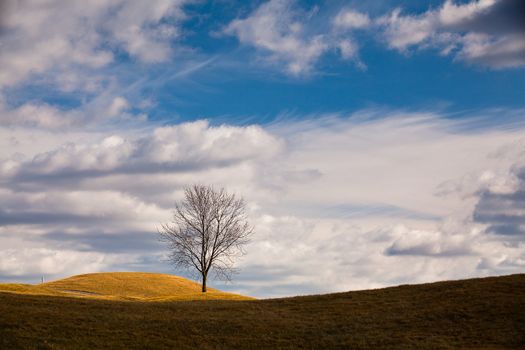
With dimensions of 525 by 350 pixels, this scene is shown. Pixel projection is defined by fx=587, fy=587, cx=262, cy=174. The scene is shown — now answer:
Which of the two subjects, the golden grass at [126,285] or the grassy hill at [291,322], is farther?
the golden grass at [126,285]

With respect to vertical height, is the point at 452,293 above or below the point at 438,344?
above

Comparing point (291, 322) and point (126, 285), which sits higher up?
point (126, 285)

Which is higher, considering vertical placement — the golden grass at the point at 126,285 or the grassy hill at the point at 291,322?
the golden grass at the point at 126,285

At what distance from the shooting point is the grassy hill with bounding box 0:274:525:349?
3541cm

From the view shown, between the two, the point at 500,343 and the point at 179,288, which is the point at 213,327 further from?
the point at 179,288

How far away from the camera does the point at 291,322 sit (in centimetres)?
4153

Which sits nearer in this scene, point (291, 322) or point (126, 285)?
point (291, 322)

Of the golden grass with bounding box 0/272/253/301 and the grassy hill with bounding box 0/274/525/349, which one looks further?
the golden grass with bounding box 0/272/253/301

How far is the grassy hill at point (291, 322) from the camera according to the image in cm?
3541

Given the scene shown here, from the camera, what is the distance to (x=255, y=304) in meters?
50.4

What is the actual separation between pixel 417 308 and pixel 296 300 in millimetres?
11209

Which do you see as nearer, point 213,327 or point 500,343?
point 500,343

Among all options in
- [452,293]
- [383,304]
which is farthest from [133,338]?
[452,293]

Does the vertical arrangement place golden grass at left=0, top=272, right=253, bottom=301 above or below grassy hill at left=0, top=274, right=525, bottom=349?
above
